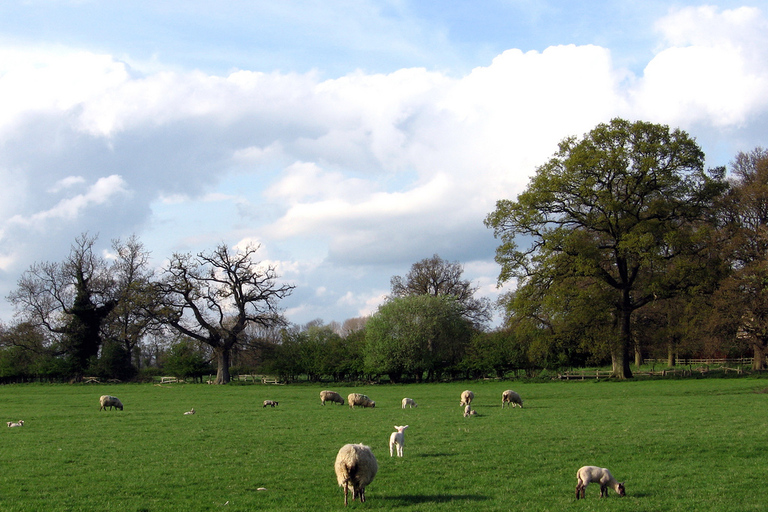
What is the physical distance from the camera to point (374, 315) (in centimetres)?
6575

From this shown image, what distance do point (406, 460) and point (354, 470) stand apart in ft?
13.8

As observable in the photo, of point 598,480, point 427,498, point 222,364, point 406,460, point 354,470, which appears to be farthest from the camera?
point 222,364

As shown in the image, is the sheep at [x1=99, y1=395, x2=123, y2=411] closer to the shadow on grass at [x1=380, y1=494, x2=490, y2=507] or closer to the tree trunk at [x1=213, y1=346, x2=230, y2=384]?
the shadow on grass at [x1=380, y1=494, x2=490, y2=507]

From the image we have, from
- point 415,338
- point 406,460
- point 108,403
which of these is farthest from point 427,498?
point 415,338

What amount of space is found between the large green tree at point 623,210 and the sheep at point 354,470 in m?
37.8

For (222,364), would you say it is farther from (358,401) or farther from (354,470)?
(354,470)

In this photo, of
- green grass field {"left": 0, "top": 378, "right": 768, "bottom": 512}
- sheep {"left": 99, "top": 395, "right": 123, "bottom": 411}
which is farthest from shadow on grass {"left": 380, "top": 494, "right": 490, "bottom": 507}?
sheep {"left": 99, "top": 395, "right": 123, "bottom": 411}

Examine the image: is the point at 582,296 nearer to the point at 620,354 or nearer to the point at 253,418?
the point at 620,354

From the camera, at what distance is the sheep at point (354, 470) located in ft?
34.5

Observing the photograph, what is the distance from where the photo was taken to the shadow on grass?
34.9ft

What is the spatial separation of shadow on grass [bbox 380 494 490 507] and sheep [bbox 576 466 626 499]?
1.71 meters

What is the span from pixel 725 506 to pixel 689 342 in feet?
142

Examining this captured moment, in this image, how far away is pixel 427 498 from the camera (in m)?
10.9

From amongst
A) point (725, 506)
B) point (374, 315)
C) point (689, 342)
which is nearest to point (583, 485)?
point (725, 506)
